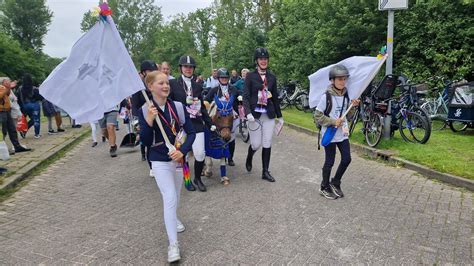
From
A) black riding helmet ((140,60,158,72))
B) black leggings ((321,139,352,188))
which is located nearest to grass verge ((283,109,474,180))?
black leggings ((321,139,352,188))

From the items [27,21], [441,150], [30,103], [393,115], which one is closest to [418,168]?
[441,150]

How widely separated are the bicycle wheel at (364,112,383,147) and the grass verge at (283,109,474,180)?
0.56 ft

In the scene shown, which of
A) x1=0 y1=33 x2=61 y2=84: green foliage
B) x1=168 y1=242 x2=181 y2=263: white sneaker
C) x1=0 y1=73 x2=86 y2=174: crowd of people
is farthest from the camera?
x1=0 y1=33 x2=61 y2=84: green foliage

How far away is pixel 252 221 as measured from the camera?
4473mm

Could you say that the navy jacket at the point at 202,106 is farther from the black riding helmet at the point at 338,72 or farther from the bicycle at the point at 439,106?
the bicycle at the point at 439,106

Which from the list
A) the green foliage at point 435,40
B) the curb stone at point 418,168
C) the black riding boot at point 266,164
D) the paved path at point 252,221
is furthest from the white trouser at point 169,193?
the green foliage at point 435,40

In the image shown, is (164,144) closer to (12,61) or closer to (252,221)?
(252,221)

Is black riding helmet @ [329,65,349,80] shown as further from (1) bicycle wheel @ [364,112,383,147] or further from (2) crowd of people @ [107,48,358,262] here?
(1) bicycle wheel @ [364,112,383,147]

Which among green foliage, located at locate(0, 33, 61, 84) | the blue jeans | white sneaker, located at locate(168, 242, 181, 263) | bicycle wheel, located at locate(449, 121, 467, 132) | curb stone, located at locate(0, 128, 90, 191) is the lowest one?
white sneaker, located at locate(168, 242, 181, 263)

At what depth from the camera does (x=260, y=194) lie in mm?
5496

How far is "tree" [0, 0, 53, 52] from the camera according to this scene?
151 feet

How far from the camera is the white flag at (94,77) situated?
3.70 m

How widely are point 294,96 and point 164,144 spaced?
49.0ft

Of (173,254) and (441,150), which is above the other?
(441,150)
